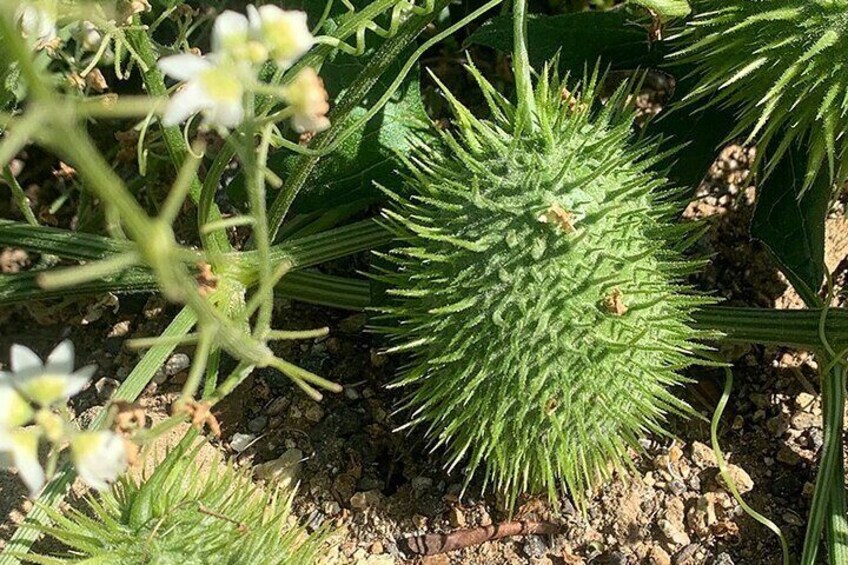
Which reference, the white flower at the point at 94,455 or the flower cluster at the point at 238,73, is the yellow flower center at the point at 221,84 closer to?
the flower cluster at the point at 238,73

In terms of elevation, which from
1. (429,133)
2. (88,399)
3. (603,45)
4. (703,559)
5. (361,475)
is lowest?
(703,559)

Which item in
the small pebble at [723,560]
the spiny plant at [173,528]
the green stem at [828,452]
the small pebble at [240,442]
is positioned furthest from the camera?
the small pebble at [240,442]

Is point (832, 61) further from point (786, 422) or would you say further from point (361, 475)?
point (361, 475)

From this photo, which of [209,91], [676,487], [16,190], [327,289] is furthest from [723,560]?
[16,190]

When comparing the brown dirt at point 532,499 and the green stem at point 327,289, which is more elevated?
the green stem at point 327,289

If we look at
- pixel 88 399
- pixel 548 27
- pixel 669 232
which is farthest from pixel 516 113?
pixel 88 399

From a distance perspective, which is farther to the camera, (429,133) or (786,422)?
(786,422)

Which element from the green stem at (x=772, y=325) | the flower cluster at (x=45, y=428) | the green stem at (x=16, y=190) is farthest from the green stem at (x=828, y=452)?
the green stem at (x=16, y=190)
